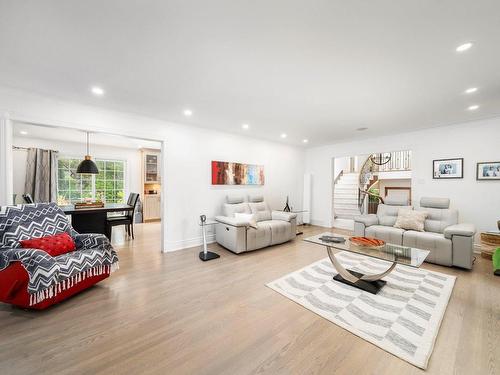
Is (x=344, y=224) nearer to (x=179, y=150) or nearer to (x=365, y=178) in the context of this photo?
(x=365, y=178)

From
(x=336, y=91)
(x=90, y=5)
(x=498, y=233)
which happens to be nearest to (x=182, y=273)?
(x=90, y=5)

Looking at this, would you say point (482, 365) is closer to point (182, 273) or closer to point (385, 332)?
point (385, 332)

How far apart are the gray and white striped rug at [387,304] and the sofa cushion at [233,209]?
187cm

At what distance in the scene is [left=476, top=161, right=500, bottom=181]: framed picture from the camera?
375 centimetres

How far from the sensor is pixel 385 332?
1789 mm

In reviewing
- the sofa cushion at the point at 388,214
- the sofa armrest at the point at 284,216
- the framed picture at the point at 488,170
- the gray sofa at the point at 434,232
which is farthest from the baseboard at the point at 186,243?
the framed picture at the point at 488,170

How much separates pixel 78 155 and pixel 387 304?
7.74m

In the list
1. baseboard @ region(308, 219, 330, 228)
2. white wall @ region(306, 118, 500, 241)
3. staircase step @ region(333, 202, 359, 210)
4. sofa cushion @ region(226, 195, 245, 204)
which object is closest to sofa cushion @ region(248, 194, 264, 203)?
sofa cushion @ region(226, 195, 245, 204)

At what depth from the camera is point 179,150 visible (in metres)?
4.16

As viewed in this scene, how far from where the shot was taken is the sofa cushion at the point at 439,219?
3.72m

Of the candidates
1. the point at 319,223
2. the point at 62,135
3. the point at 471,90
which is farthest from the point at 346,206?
the point at 62,135

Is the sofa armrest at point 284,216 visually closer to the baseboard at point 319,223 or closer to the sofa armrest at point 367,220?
the sofa armrest at point 367,220

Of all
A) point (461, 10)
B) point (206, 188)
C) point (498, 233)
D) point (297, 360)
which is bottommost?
point (297, 360)

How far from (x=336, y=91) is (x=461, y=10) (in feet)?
4.37
